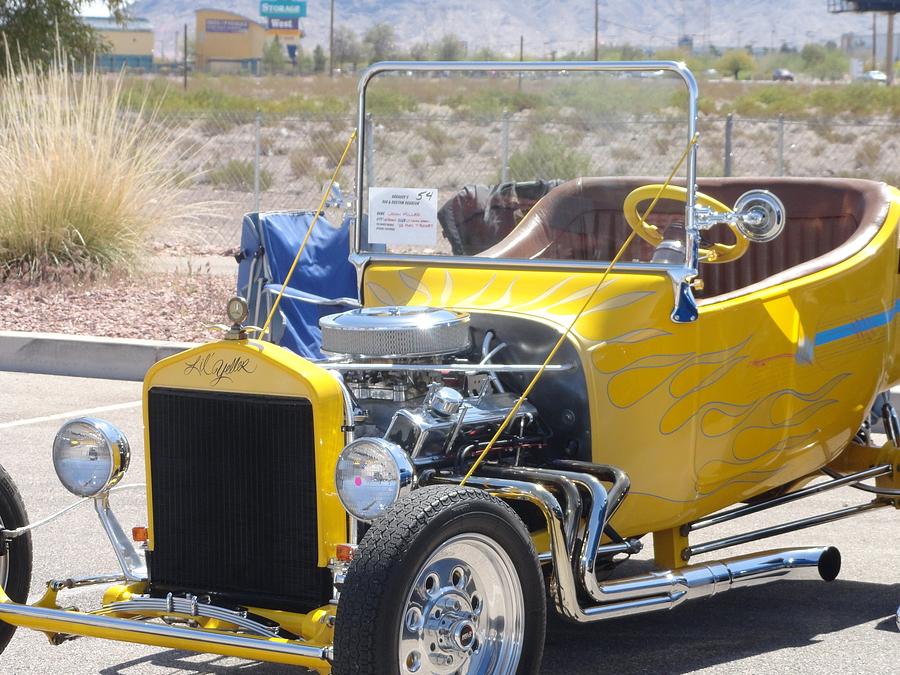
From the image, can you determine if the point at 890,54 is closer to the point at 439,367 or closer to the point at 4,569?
the point at 439,367

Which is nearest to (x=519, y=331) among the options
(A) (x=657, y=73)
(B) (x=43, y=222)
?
(A) (x=657, y=73)

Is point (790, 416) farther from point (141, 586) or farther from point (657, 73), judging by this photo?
point (141, 586)

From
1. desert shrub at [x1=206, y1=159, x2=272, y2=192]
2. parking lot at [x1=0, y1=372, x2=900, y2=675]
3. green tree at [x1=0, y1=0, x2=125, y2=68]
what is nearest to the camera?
parking lot at [x1=0, y1=372, x2=900, y2=675]

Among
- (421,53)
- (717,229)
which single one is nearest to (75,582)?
(717,229)

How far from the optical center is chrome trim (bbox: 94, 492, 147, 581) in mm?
3988

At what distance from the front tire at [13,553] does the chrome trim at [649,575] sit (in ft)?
4.13

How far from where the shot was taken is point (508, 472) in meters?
4.00

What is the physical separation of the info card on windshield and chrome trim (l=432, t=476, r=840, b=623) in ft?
4.51

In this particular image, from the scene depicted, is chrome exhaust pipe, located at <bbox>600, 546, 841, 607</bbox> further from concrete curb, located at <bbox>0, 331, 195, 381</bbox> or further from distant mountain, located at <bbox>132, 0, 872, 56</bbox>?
distant mountain, located at <bbox>132, 0, 872, 56</bbox>

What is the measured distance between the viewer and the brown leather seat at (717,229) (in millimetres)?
4906

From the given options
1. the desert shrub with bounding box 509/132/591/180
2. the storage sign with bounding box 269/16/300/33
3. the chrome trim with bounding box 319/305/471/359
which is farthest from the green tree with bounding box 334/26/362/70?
the chrome trim with bounding box 319/305/471/359

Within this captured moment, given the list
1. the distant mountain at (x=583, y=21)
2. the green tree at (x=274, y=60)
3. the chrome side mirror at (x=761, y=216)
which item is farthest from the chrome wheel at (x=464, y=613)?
the distant mountain at (x=583, y=21)

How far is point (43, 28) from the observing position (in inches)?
657

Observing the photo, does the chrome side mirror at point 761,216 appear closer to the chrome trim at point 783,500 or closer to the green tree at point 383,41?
the chrome trim at point 783,500
